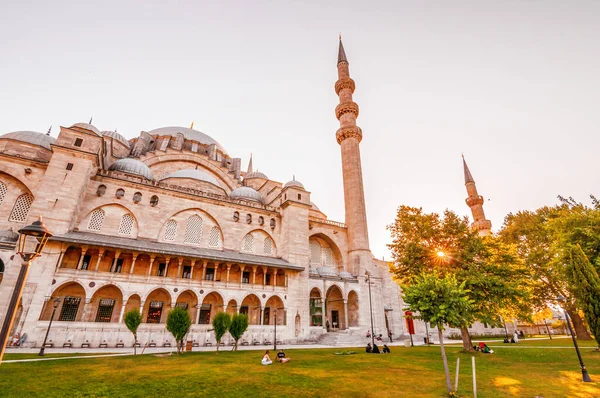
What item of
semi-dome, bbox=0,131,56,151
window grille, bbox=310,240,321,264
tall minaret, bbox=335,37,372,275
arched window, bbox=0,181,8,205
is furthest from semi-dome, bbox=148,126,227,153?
window grille, bbox=310,240,321,264

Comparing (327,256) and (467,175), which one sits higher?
(467,175)

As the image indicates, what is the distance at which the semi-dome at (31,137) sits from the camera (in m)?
23.8

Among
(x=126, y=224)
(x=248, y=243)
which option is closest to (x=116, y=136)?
(x=126, y=224)

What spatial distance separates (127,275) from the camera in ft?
65.8

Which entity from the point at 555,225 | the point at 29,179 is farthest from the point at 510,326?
the point at 29,179

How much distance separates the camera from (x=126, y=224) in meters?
23.1

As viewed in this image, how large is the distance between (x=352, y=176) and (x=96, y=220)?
25.9 metres

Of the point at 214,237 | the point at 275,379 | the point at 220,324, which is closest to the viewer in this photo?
the point at 275,379

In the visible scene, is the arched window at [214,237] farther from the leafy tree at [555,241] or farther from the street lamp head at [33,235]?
the leafy tree at [555,241]

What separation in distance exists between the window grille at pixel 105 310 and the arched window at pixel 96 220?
5.49 metres

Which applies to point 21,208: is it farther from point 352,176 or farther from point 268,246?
point 352,176

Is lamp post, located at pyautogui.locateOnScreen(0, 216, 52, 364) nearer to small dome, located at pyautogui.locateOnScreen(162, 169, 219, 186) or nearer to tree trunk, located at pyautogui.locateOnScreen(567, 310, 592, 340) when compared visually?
small dome, located at pyautogui.locateOnScreen(162, 169, 219, 186)

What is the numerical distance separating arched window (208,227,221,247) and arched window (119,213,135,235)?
21.0 ft

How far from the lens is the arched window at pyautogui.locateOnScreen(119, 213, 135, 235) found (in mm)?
22859
